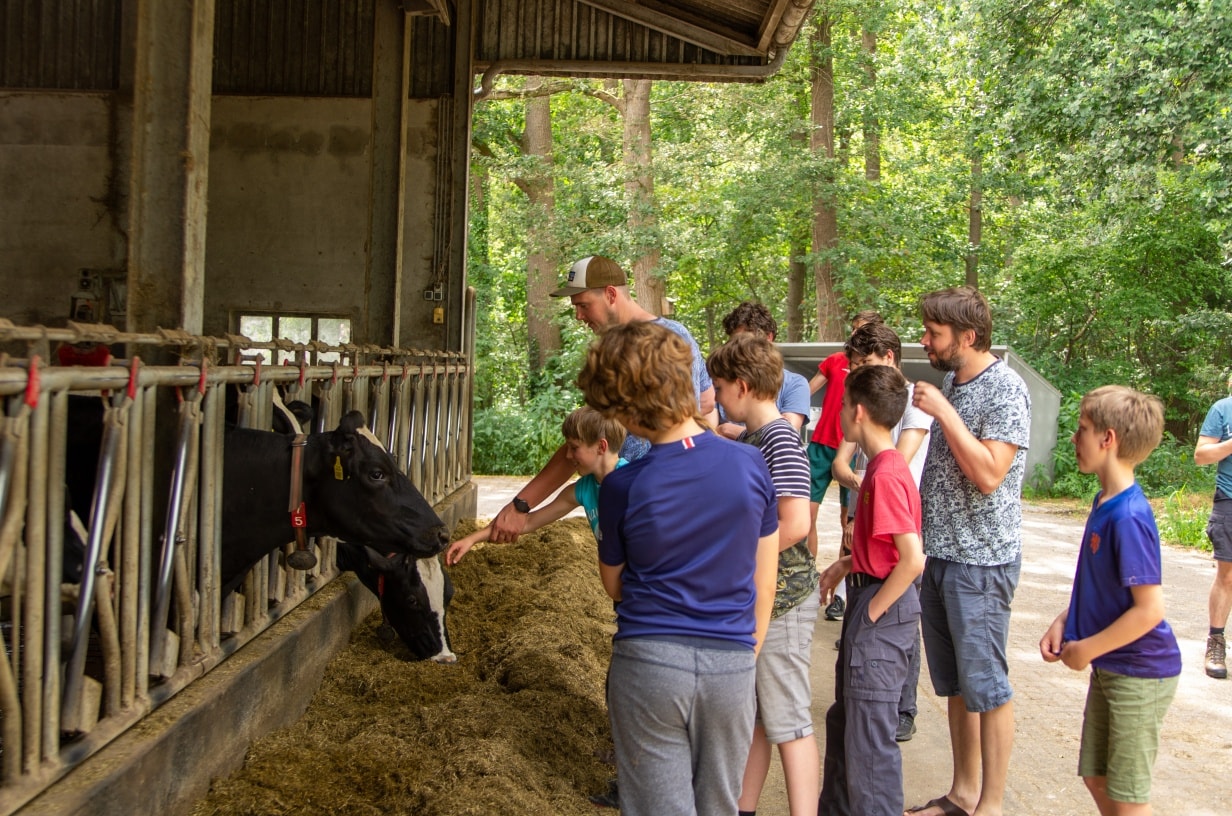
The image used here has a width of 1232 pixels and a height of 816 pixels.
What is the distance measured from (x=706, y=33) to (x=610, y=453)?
8.04 meters

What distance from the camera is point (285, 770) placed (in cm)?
388

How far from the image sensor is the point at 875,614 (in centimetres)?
371

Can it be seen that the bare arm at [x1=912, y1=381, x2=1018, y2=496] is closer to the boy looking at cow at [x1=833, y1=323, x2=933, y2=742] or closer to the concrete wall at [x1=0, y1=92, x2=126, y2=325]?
the boy looking at cow at [x1=833, y1=323, x2=933, y2=742]

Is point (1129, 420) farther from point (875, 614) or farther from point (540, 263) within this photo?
point (540, 263)

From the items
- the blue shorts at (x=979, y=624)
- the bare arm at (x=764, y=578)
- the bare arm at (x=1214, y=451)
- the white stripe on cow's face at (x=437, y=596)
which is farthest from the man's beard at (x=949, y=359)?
the bare arm at (x=1214, y=451)

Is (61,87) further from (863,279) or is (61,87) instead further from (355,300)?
(863,279)

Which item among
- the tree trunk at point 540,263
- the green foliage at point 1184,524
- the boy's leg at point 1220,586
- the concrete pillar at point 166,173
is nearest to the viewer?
the concrete pillar at point 166,173

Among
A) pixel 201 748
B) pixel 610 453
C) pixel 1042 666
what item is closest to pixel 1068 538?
pixel 1042 666

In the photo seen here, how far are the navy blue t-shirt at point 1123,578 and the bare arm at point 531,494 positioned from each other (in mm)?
1824

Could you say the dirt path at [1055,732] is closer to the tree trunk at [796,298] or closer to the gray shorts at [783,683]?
the gray shorts at [783,683]

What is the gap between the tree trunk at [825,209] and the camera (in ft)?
68.3

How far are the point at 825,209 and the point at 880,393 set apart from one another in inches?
696

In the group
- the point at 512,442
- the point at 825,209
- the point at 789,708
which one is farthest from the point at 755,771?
the point at 825,209

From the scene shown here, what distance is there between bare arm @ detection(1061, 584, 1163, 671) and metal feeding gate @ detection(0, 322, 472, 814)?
2810mm
